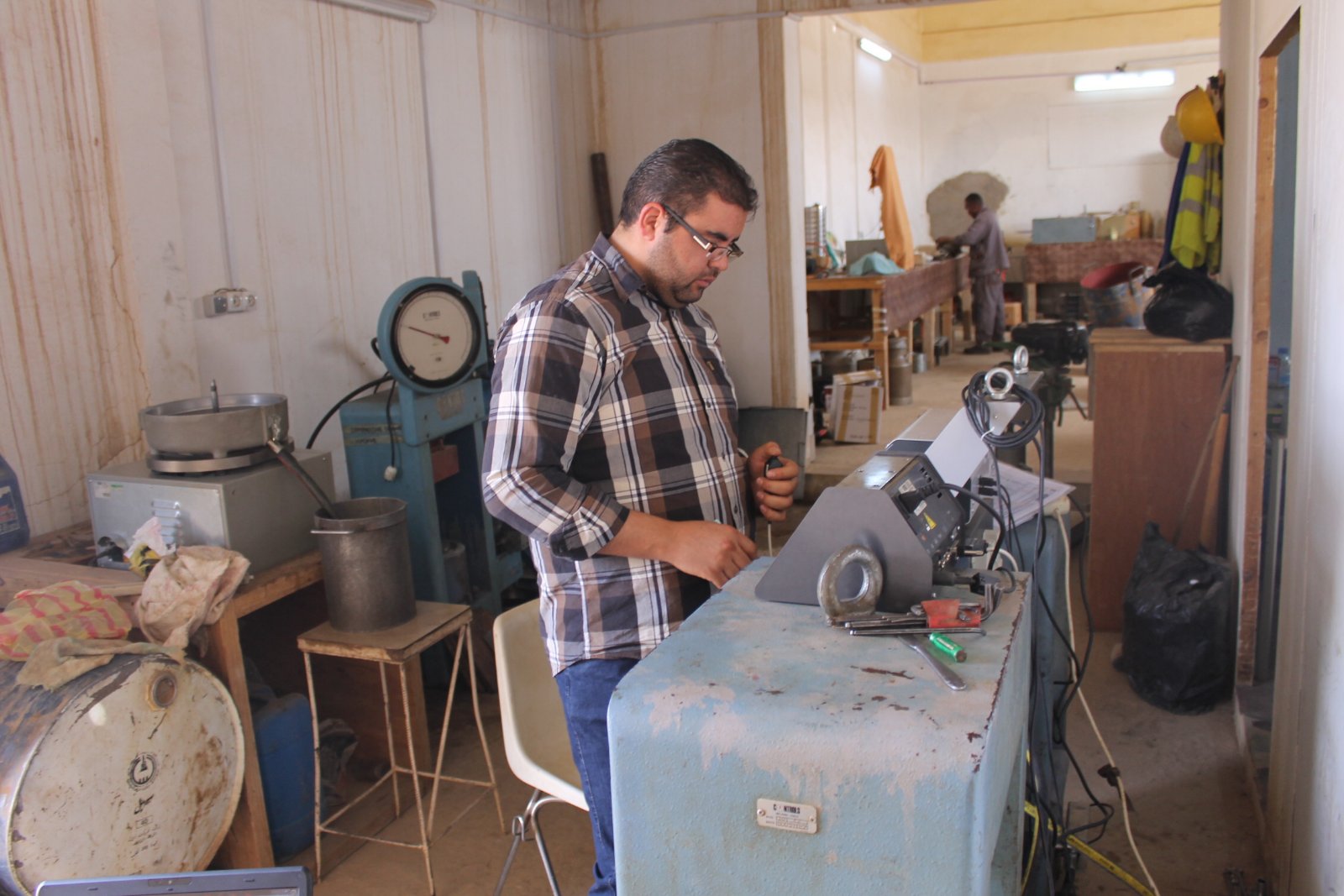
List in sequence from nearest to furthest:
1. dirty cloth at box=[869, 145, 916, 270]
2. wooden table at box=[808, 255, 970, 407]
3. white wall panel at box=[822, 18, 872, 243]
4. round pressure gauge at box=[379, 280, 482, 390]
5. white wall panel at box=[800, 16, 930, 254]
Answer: round pressure gauge at box=[379, 280, 482, 390] → wooden table at box=[808, 255, 970, 407] → dirty cloth at box=[869, 145, 916, 270] → white wall panel at box=[800, 16, 930, 254] → white wall panel at box=[822, 18, 872, 243]

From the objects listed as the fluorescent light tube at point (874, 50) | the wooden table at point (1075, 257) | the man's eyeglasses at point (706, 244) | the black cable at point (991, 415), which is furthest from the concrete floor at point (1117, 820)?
the wooden table at point (1075, 257)

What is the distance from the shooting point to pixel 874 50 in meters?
10.4

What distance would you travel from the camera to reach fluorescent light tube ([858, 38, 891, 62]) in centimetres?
1000

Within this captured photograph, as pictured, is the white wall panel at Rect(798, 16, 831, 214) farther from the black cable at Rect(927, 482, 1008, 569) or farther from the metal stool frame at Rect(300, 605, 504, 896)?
the black cable at Rect(927, 482, 1008, 569)

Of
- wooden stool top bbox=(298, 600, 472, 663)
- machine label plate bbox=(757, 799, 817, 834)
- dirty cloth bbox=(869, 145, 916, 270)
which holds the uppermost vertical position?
dirty cloth bbox=(869, 145, 916, 270)

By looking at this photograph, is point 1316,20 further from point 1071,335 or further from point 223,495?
point 1071,335

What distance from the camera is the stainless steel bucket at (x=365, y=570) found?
2.62 metres

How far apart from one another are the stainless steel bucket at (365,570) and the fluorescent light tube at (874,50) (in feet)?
28.2

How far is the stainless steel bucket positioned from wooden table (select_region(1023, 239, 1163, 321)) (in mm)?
9606

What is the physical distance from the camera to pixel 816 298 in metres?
7.68

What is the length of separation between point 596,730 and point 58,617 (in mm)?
1186

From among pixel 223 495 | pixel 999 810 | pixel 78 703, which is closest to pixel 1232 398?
pixel 999 810

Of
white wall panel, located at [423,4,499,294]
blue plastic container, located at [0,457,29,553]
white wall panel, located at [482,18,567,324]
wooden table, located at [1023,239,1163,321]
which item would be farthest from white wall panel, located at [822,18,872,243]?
blue plastic container, located at [0,457,29,553]

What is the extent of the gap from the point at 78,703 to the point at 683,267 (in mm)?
1403
